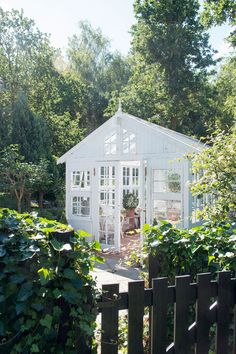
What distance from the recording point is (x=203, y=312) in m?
2.25

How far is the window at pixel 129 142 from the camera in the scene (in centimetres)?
865

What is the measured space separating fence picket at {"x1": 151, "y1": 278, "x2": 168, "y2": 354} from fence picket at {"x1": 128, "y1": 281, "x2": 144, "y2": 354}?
92mm

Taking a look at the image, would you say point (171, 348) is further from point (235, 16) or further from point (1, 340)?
point (235, 16)

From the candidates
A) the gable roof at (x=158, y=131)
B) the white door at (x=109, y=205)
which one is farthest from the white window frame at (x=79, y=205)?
the gable roof at (x=158, y=131)

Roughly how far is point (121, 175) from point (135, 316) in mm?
7083

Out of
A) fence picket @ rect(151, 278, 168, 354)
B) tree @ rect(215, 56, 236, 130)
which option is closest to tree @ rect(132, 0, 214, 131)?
tree @ rect(215, 56, 236, 130)

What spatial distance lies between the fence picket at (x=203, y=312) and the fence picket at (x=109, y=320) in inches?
21.7

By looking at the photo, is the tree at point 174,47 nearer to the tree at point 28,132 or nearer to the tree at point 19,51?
the tree at point 19,51

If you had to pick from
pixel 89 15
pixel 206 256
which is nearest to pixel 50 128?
pixel 89 15

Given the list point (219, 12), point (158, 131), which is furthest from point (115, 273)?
point (219, 12)

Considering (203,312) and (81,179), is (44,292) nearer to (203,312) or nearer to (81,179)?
(203,312)

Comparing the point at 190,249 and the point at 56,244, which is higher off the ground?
the point at 56,244

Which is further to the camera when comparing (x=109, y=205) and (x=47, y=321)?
(x=109, y=205)

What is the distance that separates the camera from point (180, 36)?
16.6 meters
